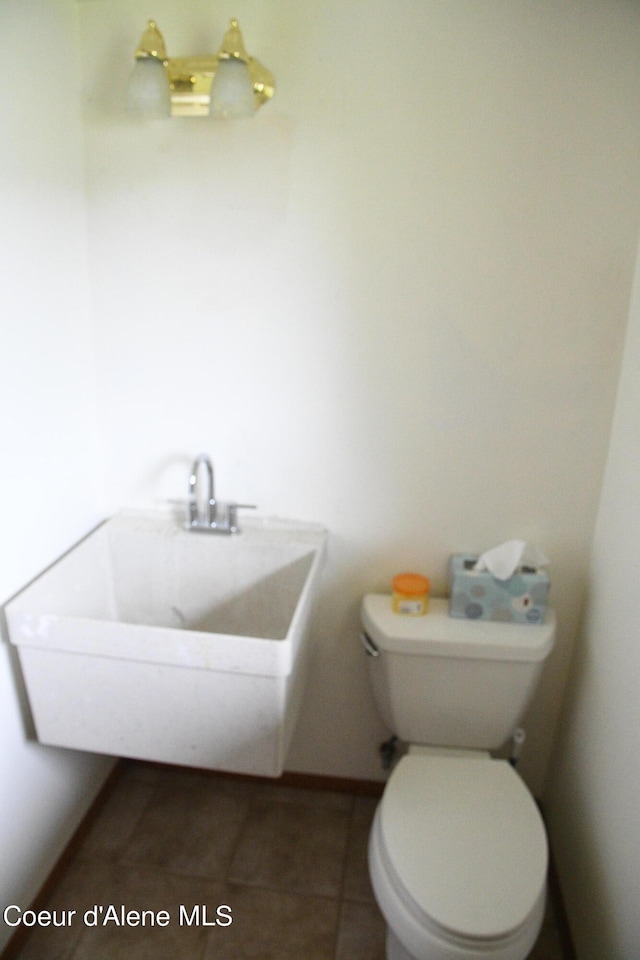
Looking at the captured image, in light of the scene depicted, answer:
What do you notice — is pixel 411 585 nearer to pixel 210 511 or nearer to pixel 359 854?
pixel 210 511

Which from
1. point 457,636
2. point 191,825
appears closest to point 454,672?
point 457,636

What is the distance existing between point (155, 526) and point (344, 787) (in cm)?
98

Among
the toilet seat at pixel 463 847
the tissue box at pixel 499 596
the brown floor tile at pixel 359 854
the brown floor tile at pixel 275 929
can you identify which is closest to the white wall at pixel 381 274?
the tissue box at pixel 499 596

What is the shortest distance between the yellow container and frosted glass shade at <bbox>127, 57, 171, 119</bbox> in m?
1.18

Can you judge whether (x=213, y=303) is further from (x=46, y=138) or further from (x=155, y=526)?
(x=155, y=526)

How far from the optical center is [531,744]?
5.75ft

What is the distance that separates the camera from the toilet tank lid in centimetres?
144

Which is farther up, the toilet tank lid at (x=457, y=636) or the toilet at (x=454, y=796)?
the toilet tank lid at (x=457, y=636)

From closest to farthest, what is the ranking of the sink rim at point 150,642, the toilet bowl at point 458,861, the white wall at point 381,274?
1. the toilet bowl at point 458,861
2. the sink rim at point 150,642
3. the white wall at point 381,274

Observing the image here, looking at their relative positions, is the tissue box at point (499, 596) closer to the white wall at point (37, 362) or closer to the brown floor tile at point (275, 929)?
the brown floor tile at point (275, 929)

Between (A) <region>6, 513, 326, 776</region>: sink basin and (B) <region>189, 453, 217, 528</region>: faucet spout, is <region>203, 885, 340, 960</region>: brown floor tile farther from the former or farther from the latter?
(B) <region>189, 453, 217, 528</region>: faucet spout

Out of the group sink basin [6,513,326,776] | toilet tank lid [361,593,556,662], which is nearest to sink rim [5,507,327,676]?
sink basin [6,513,326,776]

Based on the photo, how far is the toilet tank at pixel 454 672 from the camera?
1.45m

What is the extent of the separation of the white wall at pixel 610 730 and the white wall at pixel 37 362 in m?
1.27
